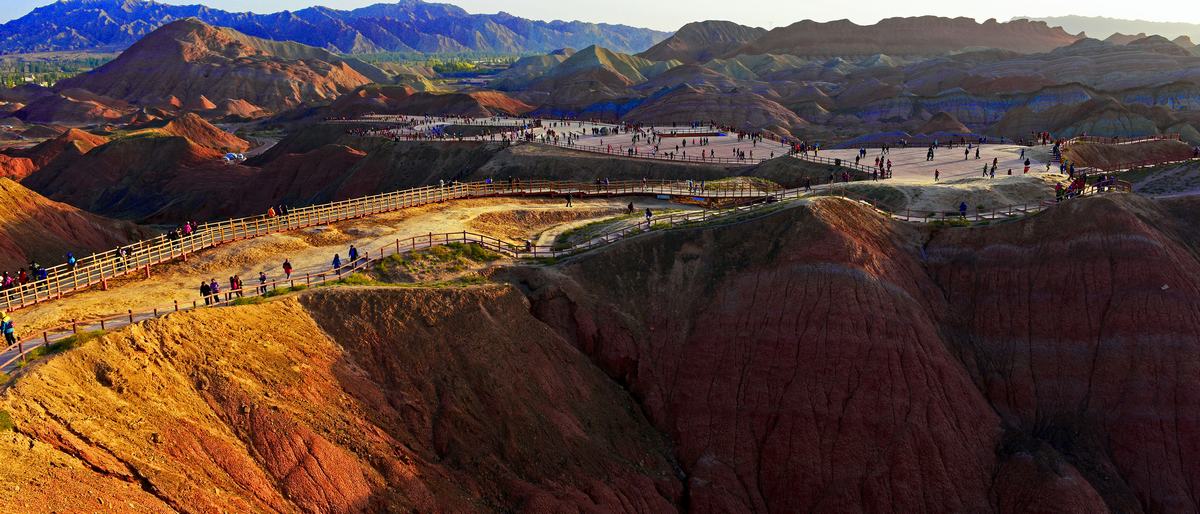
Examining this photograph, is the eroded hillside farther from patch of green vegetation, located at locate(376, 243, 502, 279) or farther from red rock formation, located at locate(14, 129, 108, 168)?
red rock formation, located at locate(14, 129, 108, 168)

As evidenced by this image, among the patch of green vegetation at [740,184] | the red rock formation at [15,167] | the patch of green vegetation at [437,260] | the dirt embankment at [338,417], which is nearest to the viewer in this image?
the dirt embankment at [338,417]

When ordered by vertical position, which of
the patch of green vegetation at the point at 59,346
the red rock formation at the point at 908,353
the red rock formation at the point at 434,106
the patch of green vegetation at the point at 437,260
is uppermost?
the red rock formation at the point at 434,106

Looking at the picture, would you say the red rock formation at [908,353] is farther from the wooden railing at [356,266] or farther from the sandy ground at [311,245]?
the sandy ground at [311,245]

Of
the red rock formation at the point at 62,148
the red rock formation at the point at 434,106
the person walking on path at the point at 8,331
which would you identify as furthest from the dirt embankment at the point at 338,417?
the red rock formation at the point at 434,106

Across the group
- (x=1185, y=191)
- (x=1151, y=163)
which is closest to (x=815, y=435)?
(x=1185, y=191)

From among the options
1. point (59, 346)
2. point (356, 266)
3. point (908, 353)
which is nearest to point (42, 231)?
point (356, 266)

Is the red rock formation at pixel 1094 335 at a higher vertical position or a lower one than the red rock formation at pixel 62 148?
lower

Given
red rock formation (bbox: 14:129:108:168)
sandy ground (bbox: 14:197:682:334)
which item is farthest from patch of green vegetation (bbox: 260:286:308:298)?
red rock formation (bbox: 14:129:108:168)
